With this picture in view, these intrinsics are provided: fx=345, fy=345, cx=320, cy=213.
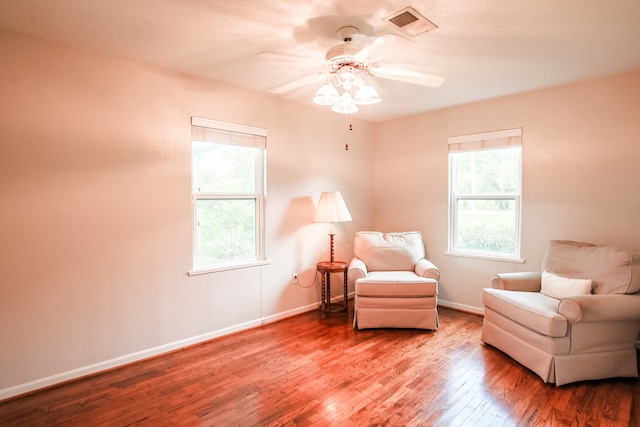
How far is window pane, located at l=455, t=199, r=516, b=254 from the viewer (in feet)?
12.4

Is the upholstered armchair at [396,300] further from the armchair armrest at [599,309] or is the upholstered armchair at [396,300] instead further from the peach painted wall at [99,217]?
the armchair armrest at [599,309]

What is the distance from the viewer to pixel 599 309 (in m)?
2.40

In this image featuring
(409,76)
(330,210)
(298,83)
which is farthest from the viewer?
(330,210)

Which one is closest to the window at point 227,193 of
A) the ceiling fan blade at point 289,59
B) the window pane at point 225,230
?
the window pane at point 225,230

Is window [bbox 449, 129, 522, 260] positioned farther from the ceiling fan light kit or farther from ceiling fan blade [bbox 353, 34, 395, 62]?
ceiling fan blade [bbox 353, 34, 395, 62]

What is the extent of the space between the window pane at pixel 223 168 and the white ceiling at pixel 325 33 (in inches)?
25.9

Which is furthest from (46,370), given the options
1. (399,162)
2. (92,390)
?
(399,162)

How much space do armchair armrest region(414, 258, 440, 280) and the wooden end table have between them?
2.59 ft

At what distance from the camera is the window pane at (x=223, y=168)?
3.21 m

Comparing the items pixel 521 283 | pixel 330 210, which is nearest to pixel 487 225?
pixel 521 283

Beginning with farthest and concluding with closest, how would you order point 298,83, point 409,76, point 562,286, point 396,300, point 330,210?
point 330,210, point 396,300, point 298,83, point 409,76, point 562,286

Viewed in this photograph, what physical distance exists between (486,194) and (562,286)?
4.42ft

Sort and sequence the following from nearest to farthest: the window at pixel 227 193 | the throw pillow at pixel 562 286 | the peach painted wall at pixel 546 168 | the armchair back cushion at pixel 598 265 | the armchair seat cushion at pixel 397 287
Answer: the armchair back cushion at pixel 598 265 < the throw pillow at pixel 562 286 < the peach painted wall at pixel 546 168 < the window at pixel 227 193 < the armchair seat cushion at pixel 397 287

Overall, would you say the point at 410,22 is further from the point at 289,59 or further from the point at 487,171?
the point at 487,171
